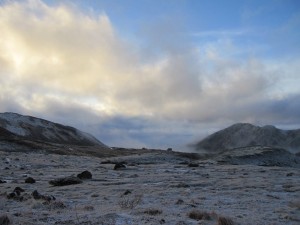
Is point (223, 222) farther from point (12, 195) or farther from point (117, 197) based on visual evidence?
point (12, 195)

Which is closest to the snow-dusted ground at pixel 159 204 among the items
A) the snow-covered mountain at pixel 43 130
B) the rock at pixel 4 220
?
the rock at pixel 4 220

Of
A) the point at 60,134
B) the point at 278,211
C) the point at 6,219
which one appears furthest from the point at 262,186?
the point at 60,134

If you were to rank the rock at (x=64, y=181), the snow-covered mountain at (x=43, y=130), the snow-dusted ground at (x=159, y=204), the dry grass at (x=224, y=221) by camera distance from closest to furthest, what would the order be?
1. the dry grass at (x=224, y=221)
2. the snow-dusted ground at (x=159, y=204)
3. the rock at (x=64, y=181)
4. the snow-covered mountain at (x=43, y=130)

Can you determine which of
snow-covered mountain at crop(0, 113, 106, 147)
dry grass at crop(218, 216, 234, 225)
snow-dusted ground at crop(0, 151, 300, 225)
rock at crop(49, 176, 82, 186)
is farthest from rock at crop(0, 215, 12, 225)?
snow-covered mountain at crop(0, 113, 106, 147)

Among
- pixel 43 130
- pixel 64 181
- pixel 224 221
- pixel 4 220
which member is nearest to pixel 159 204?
pixel 224 221

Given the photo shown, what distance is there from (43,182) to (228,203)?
13953 millimetres

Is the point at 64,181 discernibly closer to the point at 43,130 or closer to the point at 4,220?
the point at 4,220

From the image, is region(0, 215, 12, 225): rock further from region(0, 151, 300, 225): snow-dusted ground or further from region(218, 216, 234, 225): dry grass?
region(218, 216, 234, 225): dry grass

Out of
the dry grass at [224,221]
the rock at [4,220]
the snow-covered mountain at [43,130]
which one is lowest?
the rock at [4,220]

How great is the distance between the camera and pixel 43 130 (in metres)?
178

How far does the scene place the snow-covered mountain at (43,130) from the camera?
6452 inches

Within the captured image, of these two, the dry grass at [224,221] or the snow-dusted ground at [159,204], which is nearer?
the dry grass at [224,221]

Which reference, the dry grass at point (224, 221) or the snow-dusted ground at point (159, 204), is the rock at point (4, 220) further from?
the dry grass at point (224, 221)

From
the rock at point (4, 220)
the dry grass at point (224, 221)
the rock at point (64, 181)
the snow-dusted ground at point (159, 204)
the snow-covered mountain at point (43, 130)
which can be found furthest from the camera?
the snow-covered mountain at point (43, 130)
